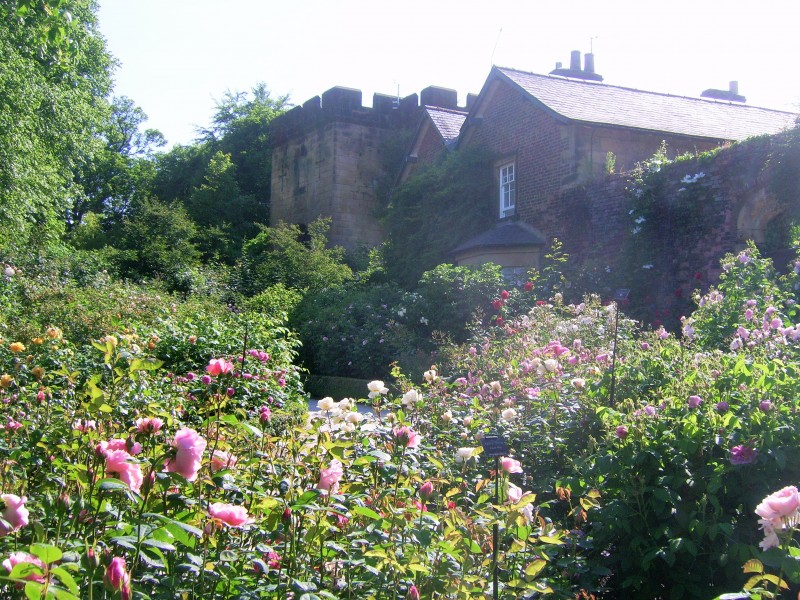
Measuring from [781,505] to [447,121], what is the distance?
74.1ft

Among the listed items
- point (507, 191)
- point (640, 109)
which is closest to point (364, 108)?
point (507, 191)

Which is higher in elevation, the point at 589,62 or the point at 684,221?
the point at 589,62

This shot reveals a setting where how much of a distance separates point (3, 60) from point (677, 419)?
70.1 feet

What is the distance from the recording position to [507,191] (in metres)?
19.3

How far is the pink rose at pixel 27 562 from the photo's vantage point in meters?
1.69

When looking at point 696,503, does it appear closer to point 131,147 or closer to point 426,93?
point 426,93

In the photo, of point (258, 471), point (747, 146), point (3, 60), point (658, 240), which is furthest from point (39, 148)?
point (258, 471)

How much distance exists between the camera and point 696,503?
10.8ft

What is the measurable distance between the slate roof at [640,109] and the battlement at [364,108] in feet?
24.6

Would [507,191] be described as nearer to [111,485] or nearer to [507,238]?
[507,238]

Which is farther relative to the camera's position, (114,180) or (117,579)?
(114,180)

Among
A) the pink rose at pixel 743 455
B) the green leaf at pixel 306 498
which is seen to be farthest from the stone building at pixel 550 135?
the green leaf at pixel 306 498

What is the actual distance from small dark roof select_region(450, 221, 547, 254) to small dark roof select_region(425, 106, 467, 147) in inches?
160

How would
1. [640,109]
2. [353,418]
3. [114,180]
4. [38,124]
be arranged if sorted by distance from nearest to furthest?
[353,418] → [640,109] → [38,124] → [114,180]
